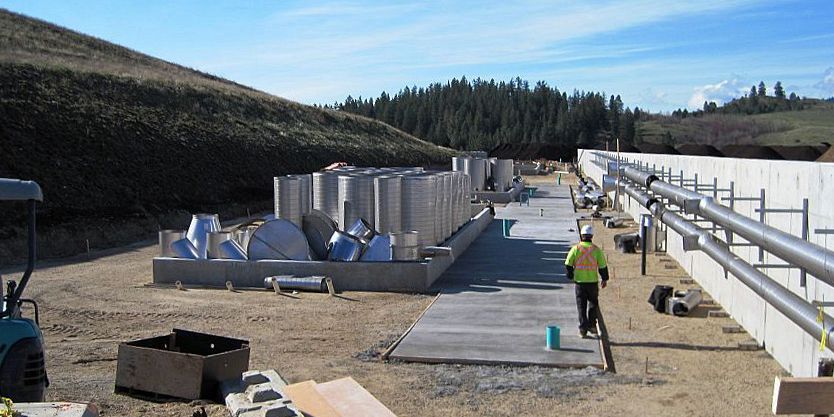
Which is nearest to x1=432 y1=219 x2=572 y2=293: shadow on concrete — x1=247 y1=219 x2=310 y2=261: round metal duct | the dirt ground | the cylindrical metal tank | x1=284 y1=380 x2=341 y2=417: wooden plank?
the cylindrical metal tank

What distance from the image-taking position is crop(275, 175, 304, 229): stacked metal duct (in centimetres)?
1964

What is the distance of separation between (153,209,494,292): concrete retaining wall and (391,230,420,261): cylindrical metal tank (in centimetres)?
46

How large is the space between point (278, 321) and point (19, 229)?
14.3m

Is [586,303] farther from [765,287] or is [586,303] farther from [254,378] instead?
[254,378]

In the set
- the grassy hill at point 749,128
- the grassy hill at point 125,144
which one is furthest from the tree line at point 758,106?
the grassy hill at point 125,144

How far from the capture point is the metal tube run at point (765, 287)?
7.61 meters

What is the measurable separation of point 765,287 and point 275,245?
9.90 metres

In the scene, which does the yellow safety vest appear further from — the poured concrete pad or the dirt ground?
A: the dirt ground

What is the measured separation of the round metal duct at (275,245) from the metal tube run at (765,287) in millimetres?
7343

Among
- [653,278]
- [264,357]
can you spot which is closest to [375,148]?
[653,278]

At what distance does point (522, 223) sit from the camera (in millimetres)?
27422

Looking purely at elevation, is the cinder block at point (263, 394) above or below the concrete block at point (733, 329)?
above

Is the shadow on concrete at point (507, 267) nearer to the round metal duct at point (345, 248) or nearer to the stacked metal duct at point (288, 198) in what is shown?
the round metal duct at point (345, 248)

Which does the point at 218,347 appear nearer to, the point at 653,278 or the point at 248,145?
the point at 653,278
